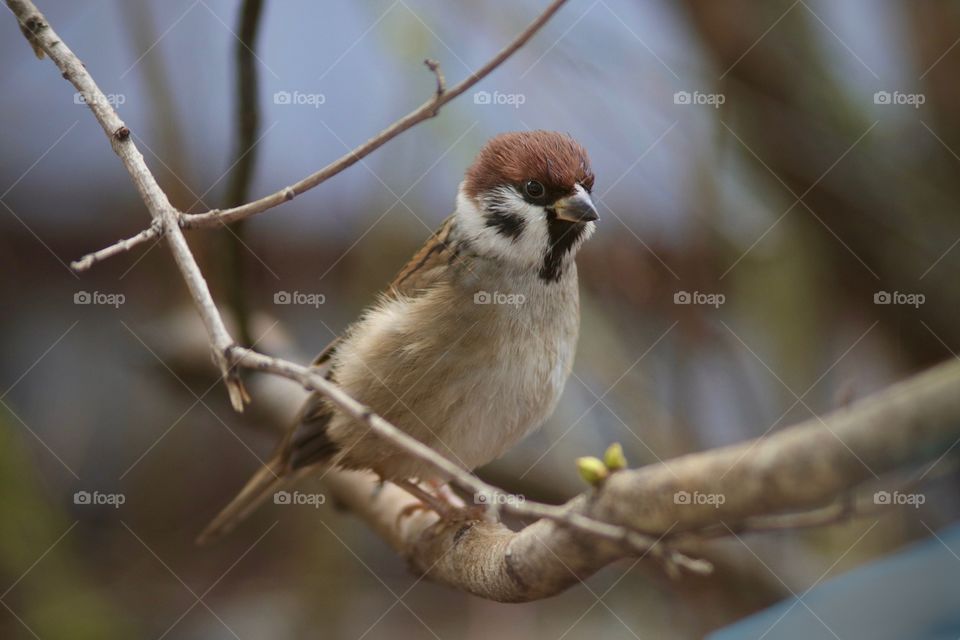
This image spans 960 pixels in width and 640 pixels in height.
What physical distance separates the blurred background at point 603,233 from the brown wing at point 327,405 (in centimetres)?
35

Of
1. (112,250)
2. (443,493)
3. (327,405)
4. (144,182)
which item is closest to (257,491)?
(327,405)

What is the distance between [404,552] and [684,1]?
185cm

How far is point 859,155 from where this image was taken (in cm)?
297

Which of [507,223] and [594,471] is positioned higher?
[507,223]

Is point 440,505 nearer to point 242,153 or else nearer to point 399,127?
point 242,153

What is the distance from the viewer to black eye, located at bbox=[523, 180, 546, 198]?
7.73ft

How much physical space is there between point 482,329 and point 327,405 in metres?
0.46

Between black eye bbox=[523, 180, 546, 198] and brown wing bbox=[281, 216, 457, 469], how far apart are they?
0.91ft

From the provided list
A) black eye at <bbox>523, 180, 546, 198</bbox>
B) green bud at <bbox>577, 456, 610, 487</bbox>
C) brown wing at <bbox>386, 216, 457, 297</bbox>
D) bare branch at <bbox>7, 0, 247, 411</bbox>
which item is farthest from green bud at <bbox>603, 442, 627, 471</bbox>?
brown wing at <bbox>386, 216, 457, 297</bbox>

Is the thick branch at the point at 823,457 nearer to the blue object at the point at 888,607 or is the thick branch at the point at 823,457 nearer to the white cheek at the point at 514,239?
the blue object at the point at 888,607

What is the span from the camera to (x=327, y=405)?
8.31 feet

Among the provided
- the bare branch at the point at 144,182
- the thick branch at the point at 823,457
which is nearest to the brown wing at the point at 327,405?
the bare branch at the point at 144,182

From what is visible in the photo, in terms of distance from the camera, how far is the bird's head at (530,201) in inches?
90.4

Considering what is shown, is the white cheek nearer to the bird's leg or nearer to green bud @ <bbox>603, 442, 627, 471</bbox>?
the bird's leg
